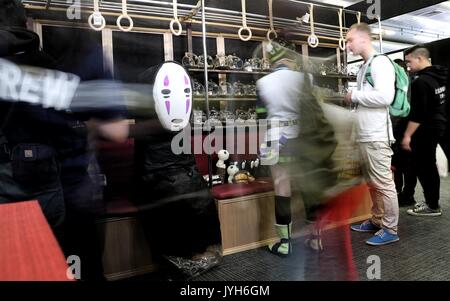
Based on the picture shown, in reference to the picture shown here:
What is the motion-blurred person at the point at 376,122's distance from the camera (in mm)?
2168

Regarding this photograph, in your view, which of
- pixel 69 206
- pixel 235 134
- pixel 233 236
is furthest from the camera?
pixel 235 134

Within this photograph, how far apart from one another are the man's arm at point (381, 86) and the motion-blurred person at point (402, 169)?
121 centimetres

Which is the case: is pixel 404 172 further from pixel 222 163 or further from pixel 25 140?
pixel 25 140

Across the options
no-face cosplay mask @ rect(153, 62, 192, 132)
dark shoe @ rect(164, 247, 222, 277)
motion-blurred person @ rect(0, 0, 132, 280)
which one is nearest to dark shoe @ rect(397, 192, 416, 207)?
dark shoe @ rect(164, 247, 222, 277)

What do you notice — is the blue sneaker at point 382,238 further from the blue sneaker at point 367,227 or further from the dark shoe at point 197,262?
the dark shoe at point 197,262

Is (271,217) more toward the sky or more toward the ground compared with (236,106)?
more toward the ground

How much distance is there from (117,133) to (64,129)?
0.21 m

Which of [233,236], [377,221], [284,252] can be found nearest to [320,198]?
[284,252]

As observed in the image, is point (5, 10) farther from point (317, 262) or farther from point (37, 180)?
point (317, 262)

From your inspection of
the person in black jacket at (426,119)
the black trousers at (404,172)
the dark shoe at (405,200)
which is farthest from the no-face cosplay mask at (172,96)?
the dark shoe at (405,200)

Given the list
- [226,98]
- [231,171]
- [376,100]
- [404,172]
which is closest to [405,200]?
[404,172]

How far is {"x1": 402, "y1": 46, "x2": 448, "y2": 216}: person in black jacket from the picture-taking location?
2.81 meters

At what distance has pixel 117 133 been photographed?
1.11 m

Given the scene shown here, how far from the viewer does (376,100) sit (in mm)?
2158
